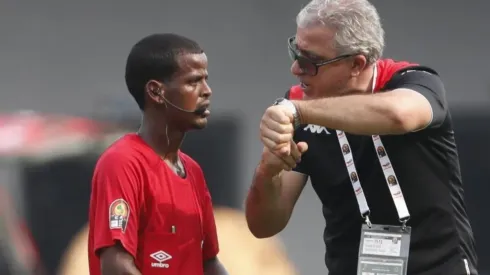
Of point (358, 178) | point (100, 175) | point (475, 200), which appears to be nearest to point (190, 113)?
point (100, 175)

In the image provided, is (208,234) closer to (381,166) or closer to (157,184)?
(157,184)

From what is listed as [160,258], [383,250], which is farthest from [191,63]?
[383,250]

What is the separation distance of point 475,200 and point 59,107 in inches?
101

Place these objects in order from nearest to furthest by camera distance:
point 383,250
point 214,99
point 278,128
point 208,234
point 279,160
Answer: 1. point 278,128
2. point 279,160
3. point 383,250
4. point 208,234
5. point 214,99

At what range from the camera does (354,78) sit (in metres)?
3.06

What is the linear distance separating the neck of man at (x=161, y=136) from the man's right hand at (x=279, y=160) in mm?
264

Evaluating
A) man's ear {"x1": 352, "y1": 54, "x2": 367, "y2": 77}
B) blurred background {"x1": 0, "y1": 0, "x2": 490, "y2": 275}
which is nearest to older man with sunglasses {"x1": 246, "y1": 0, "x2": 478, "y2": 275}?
man's ear {"x1": 352, "y1": 54, "x2": 367, "y2": 77}

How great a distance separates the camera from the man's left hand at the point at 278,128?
272 cm

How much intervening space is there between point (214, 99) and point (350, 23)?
3.34 m

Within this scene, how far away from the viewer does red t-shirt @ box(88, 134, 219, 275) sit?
281cm

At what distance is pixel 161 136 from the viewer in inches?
120

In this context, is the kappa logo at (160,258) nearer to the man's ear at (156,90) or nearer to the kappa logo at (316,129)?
the man's ear at (156,90)

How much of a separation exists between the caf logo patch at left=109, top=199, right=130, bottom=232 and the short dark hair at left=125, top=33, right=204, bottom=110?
0.39 m

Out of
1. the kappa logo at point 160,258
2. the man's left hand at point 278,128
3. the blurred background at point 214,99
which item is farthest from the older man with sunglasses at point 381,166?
the blurred background at point 214,99
